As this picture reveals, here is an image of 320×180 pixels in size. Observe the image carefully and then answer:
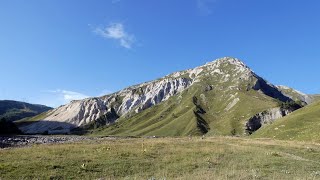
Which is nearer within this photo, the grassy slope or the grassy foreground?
the grassy foreground

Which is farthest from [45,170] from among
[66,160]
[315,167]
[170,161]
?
[315,167]

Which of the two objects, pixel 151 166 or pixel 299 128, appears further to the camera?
pixel 299 128

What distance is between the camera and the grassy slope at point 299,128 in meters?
72.1

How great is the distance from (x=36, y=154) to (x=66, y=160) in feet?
18.4

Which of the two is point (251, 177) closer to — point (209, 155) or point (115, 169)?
point (115, 169)

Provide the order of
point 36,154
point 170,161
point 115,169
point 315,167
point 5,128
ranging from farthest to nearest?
1. point 5,128
2. point 36,154
3. point 170,161
4. point 315,167
5. point 115,169

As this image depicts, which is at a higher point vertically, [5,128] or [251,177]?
[5,128]

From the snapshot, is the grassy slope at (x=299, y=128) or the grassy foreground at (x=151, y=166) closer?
the grassy foreground at (x=151, y=166)

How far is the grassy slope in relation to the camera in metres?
72.1

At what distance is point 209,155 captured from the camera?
1491 inches

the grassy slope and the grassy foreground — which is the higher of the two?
the grassy slope

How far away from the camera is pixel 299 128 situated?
79750mm

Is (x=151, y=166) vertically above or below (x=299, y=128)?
below

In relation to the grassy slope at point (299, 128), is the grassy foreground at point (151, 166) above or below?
below
